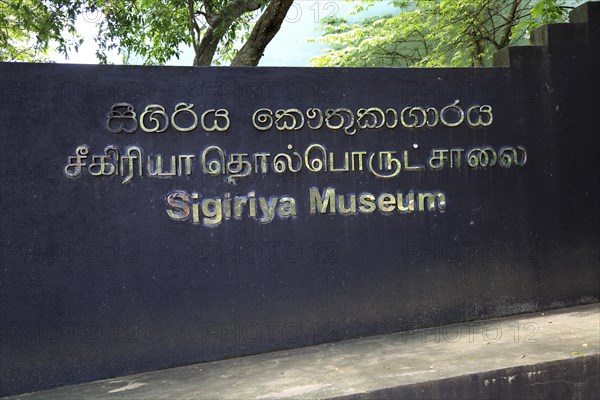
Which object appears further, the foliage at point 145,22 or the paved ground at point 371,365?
the foliage at point 145,22

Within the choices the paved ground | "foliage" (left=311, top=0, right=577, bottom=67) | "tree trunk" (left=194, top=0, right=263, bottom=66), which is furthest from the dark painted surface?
"tree trunk" (left=194, top=0, right=263, bottom=66)

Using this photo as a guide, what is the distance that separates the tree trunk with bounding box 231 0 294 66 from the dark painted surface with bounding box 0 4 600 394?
289 centimetres

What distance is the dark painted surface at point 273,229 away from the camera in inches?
192

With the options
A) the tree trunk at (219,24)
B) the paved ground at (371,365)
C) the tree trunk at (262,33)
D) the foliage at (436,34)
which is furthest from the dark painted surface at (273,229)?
the tree trunk at (219,24)

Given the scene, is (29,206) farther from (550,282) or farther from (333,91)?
(550,282)

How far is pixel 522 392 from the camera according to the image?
4.38 metres

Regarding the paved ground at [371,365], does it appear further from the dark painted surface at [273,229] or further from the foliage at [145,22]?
the foliage at [145,22]

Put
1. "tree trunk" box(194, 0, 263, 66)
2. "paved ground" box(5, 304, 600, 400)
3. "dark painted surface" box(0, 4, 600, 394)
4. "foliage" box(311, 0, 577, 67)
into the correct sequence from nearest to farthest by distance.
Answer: "paved ground" box(5, 304, 600, 400) < "dark painted surface" box(0, 4, 600, 394) < "tree trunk" box(194, 0, 263, 66) < "foliage" box(311, 0, 577, 67)

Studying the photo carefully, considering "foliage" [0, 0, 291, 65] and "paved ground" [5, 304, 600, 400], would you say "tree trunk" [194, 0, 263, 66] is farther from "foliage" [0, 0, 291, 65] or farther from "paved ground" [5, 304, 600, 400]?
"paved ground" [5, 304, 600, 400]

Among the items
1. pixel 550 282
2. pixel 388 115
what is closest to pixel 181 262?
pixel 388 115

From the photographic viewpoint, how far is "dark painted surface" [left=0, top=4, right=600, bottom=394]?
488cm

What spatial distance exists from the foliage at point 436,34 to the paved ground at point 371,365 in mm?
5455

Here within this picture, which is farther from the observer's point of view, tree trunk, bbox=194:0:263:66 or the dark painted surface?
tree trunk, bbox=194:0:263:66

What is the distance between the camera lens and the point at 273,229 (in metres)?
5.36
